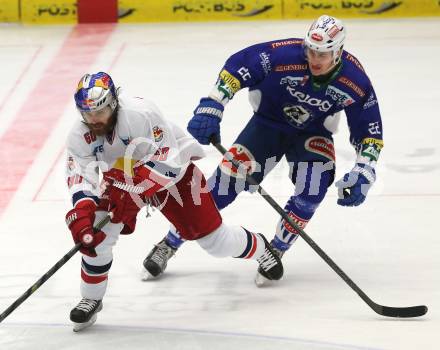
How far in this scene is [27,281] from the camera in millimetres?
5223

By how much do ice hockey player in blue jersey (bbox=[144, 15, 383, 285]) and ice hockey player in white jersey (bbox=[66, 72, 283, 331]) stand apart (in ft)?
0.79

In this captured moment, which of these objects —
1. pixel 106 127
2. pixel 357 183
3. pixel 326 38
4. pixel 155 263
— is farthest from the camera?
→ pixel 155 263

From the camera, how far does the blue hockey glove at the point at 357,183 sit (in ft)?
16.0

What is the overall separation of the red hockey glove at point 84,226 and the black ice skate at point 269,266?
91cm

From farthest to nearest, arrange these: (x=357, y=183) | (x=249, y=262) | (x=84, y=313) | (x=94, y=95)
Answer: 1. (x=249, y=262)
2. (x=357, y=183)
3. (x=84, y=313)
4. (x=94, y=95)

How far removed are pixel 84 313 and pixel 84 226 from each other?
1.51ft

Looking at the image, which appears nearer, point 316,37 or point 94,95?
point 94,95

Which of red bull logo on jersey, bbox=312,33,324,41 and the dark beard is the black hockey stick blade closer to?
red bull logo on jersey, bbox=312,33,324,41

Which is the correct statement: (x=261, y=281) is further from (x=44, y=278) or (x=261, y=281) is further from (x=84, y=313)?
(x=44, y=278)

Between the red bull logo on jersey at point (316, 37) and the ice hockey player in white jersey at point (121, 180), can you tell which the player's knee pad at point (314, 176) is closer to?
the ice hockey player in white jersey at point (121, 180)

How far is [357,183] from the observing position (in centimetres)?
489

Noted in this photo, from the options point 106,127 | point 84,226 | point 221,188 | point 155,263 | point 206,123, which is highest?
point 106,127

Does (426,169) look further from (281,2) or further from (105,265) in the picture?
(281,2)

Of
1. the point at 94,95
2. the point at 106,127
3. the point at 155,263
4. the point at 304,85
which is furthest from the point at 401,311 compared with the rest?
the point at 94,95
